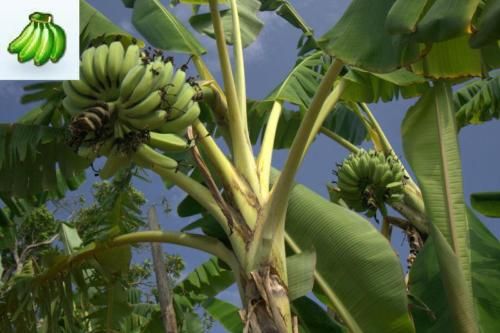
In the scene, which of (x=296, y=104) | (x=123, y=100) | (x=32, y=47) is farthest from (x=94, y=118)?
(x=296, y=104)

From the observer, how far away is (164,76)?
2.14 metres

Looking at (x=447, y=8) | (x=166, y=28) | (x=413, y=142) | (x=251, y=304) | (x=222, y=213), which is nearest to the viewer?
(x=447, y=8)

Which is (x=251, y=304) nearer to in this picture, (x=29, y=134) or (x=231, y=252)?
(x=231, y=252)

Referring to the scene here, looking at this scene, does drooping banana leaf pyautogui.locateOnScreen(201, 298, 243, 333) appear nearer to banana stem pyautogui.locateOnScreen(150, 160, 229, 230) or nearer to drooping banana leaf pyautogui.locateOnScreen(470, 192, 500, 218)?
banana stem pyautogui.locateOnScreen(150, 160, 229, 230)

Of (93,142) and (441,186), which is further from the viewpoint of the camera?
(441,186)

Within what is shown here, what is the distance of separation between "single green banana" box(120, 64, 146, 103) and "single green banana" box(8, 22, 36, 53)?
3.62ft

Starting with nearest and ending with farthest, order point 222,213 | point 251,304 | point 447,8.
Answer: point 447,8
point 251,304
point 222,213

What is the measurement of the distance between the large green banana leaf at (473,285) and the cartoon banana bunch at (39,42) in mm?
1950

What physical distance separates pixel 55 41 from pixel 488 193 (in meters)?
2.33

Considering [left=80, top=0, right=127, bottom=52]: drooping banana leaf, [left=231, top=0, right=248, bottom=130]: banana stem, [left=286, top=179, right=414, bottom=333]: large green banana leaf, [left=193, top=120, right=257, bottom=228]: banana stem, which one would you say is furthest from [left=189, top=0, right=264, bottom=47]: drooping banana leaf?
[left=286, top=179, right=414, bottom=333]: large green banana leaf

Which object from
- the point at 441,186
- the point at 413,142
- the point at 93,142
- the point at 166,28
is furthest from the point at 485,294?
the point at 166,28

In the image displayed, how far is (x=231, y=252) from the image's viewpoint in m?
2.62

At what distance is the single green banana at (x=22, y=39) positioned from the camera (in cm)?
289

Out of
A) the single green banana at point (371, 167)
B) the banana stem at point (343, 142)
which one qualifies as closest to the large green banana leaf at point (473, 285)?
the single green banana at point (371, 167)
